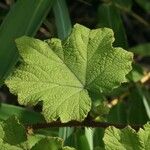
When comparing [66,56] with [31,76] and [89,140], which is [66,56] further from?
[89,140]

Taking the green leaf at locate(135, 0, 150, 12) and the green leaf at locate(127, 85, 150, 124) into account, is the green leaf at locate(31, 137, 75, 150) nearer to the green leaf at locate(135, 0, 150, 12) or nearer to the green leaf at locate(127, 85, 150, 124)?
the green leaf at locate(127, 85, 150, 124)

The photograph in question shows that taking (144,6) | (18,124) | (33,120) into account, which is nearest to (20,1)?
(33,120)

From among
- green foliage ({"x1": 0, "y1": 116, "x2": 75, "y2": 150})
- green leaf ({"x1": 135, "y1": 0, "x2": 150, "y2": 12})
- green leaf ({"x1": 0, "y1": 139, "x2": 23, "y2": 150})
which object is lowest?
green leaf ({"x1": 0, "y1": 139, "x2": 23, "y2": 150})

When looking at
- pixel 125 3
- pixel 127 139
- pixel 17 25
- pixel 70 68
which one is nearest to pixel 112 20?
pixel 125 3

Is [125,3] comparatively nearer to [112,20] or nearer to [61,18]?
[112,20]

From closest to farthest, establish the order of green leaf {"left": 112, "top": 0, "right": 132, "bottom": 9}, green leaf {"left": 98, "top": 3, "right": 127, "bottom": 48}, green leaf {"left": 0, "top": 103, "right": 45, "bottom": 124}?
green leaf {"left": 0, "top": 103, "right": 45, "bottom": 124} < green leaf {"left": 98, "top": 3, "right": 127, "bottom": 48} < green leaf {"left": 112, "top": 0, "right": 132, "bottom": 9}

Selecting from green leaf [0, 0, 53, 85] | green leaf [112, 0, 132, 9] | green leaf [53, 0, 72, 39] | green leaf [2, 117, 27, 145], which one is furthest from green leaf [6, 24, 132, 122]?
green leaf [112, 0, 132, 9]

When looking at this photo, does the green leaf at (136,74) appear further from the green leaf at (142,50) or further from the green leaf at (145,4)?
the green leaf at (145,4)

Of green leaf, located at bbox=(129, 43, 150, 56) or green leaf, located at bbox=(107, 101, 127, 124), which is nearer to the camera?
green leaf, located at bbox=(107, 101, 127, 124)
